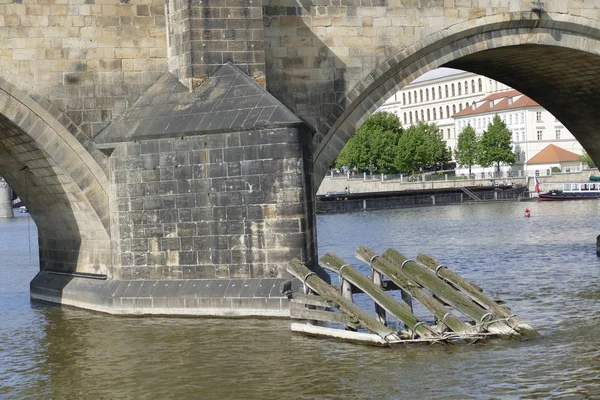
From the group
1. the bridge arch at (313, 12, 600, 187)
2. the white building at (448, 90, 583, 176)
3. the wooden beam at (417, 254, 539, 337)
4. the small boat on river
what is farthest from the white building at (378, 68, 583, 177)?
the wooden beam at (417, 254, 539, 337)

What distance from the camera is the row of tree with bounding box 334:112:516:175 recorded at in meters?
97.3

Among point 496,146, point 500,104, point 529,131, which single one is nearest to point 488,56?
point 496,146

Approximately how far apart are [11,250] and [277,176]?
25.8m

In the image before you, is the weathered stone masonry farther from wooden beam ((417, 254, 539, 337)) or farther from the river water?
wooden beam ((417, 254, 539, 337))

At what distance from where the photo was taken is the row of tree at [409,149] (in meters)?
97.3

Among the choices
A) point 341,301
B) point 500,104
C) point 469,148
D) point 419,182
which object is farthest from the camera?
point 500,104

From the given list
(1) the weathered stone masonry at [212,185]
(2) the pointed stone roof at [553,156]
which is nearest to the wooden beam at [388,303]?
(1) the weathered stone masonry at [212,185]

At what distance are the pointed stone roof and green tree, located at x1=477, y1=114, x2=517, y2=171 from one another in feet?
7.58

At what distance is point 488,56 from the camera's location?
24.6 metres

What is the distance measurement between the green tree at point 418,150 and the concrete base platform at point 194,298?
255 ft

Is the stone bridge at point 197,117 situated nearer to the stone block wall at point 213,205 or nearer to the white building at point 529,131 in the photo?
the stone block wall at point 213,205

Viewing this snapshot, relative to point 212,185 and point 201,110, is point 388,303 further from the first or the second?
point 201,110

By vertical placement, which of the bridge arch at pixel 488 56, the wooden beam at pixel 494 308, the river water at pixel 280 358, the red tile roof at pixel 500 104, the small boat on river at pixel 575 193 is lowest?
the river water at pixel 280 358

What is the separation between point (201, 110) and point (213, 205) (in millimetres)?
1720
